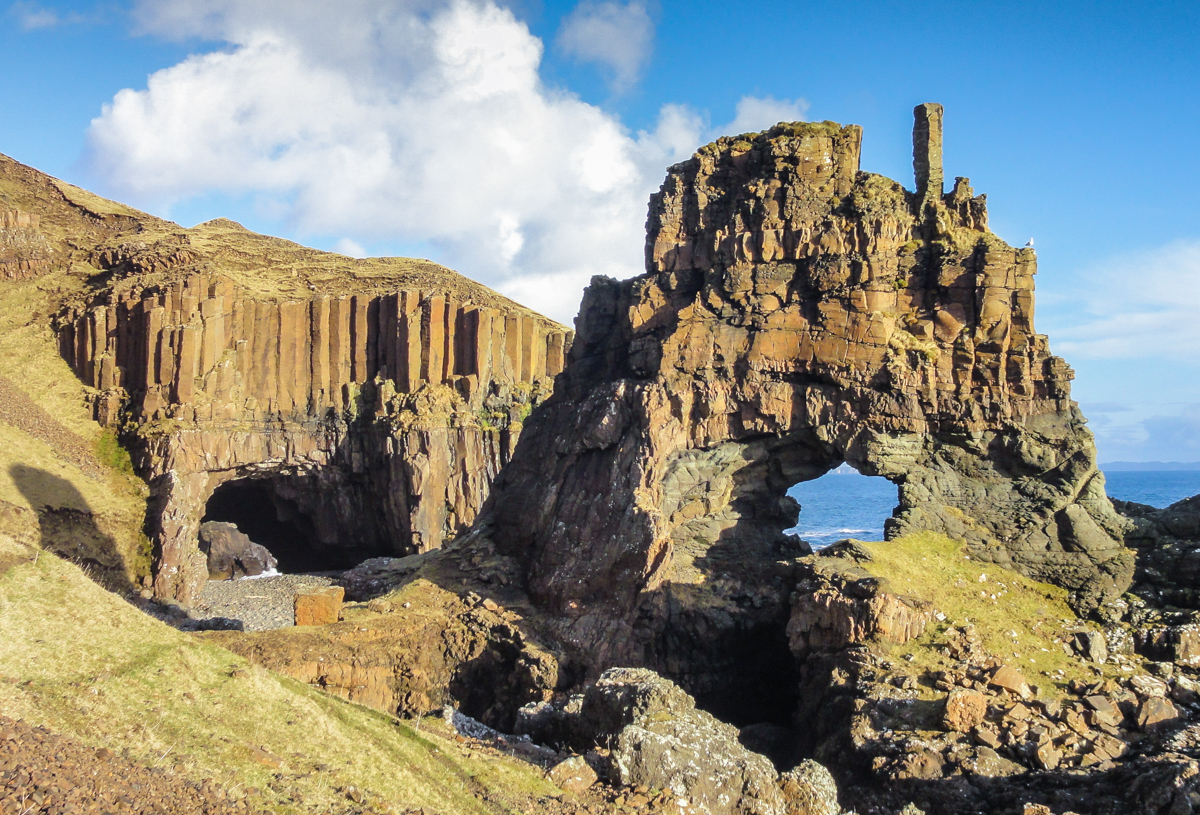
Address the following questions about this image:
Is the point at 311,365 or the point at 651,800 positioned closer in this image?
the point at 651,800

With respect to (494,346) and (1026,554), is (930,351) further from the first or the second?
(494,346)

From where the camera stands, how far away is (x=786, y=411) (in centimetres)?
2741

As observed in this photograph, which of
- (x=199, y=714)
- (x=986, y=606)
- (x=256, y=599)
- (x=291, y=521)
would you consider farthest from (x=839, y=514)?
(x=199, y=714)

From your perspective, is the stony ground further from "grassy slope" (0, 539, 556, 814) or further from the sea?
the sea

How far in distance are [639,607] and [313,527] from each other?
1455 inches

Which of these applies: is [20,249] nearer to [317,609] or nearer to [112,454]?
[112,454]

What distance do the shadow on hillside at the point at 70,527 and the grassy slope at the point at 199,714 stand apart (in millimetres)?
20641

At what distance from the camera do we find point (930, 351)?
86.7 feet

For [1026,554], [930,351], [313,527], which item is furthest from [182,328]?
[1026,554]

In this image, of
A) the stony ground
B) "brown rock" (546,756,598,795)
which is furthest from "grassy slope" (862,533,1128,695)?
the stony ground

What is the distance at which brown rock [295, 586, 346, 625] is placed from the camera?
28531mm

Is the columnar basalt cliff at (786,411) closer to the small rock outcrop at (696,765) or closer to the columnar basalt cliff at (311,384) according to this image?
the small rock outcrop at (696,765)

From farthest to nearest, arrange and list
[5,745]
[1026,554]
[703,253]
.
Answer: [703,253]
[1026,554]
[5,745]

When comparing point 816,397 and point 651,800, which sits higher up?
point 816,397
